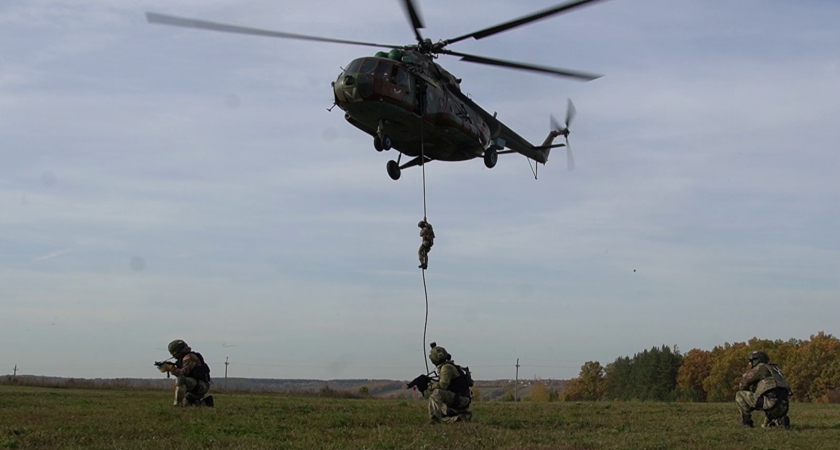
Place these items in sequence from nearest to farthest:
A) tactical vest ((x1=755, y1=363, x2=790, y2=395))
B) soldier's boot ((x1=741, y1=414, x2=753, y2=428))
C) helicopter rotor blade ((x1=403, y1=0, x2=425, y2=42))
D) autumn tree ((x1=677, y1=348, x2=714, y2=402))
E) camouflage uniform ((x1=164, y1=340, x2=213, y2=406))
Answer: tactical vest ((x1=755, y1=363, x2=790, y2=395)) < soldier's boot ((x1=741, y1=414, x2=753, y2=428)) < camouflage uniform ((x1=164, y1=340, x2=213, y2=406)) < helicopter rotor blade ((x1=403, y1=0, x2=425, y2=42)) < autumn tree ((x1=677, y1=348, x2=714, y2=402))

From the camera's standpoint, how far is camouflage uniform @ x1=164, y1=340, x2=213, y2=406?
1772 cm

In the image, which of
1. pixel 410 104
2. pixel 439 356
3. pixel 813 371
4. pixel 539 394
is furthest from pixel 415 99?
pixel 539 394

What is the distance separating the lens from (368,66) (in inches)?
807

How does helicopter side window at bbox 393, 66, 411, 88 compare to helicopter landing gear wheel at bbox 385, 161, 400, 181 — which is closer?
helicopter side window at bbox 393, 66, 411, 88

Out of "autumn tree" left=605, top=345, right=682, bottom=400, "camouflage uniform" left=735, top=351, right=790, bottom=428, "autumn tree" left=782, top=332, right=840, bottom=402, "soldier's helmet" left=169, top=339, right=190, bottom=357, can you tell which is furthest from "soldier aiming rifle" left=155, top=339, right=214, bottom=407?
"autumn tree" left=605, top=345, right=682, bottom=400

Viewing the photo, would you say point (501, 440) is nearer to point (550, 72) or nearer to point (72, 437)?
point (72, 437)

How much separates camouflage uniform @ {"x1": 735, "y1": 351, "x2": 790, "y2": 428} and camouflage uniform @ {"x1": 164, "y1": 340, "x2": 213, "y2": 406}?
1059 cm

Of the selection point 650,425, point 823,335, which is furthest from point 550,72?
point 823,335

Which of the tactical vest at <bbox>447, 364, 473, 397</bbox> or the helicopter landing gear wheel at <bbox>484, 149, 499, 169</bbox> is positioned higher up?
the helicopter landing gear wheel at <bbox>484, 149, 499, 169</bbox>

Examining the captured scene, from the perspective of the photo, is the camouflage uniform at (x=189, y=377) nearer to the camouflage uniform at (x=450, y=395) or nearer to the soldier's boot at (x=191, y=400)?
the soldier's boot at (x=191, y=400)

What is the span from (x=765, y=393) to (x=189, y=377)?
36.5 ft

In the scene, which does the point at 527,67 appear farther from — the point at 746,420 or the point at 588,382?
the point at 588,382

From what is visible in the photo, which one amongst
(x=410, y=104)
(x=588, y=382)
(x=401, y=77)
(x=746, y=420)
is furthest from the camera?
(x=588, y=382)

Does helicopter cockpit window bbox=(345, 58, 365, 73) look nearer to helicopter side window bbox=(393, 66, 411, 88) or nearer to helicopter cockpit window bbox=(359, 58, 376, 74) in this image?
helicopter cockpit window bbox=(359, 58, 376, 74)
